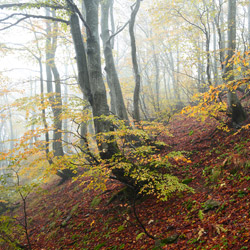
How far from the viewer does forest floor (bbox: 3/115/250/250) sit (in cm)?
295

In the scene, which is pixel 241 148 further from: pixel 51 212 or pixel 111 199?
pixel 51 212

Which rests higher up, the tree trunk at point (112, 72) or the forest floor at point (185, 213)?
the tree trunk at point (112, 72)

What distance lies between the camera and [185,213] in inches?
148

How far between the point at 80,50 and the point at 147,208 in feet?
15.8

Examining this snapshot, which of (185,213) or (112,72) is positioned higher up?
(112,72)

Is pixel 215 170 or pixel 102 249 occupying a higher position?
pixel 215 170

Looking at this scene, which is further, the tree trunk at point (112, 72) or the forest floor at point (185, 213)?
the tree trunk at point (112, 72)

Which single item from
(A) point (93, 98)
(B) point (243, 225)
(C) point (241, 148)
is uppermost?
(A) point (93, 98)

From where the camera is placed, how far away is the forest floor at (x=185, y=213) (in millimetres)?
2949

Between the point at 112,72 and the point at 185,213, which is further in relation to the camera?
the point at 112,72

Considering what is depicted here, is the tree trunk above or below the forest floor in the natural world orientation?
above

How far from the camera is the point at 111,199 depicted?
5.93 m

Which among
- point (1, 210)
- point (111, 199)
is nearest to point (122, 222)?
point (111, 199)

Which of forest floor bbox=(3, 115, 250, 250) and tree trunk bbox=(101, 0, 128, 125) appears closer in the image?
forest floor bbox=(3, 115, 250, 250)
